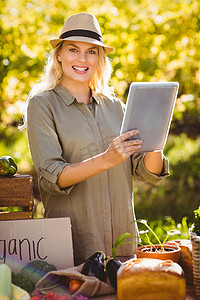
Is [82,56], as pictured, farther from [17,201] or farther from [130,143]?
[17,201]

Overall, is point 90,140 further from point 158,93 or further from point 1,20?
point 1,20

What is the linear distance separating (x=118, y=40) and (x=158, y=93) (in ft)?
11.8

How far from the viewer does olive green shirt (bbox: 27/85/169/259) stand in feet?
7.19

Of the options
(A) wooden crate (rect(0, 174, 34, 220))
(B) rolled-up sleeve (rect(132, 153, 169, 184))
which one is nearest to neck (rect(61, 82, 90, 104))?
(B) rolled-up sleeve (rect(132, 153, 169, 184))

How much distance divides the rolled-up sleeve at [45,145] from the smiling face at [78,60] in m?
0.21

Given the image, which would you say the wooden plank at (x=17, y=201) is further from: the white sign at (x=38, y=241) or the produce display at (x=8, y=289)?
the produce display at (x=8, y=289)

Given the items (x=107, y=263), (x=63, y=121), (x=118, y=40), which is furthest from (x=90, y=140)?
(x=118, y=40)

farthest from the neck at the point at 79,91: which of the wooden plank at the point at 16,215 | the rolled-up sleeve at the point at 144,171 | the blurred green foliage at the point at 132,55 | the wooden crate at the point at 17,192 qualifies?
the blurred green foliage at the point at 132,55

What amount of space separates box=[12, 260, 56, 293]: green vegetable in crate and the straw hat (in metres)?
1.13

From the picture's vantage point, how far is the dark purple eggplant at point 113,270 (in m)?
1.70

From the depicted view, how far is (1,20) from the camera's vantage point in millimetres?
5391

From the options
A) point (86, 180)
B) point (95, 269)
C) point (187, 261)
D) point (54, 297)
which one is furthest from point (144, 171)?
point (54, 297)

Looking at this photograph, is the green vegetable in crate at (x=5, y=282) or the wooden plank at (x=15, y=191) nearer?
the green vegetable in crate at (x=5, y=282)

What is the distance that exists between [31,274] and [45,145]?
0.65m
